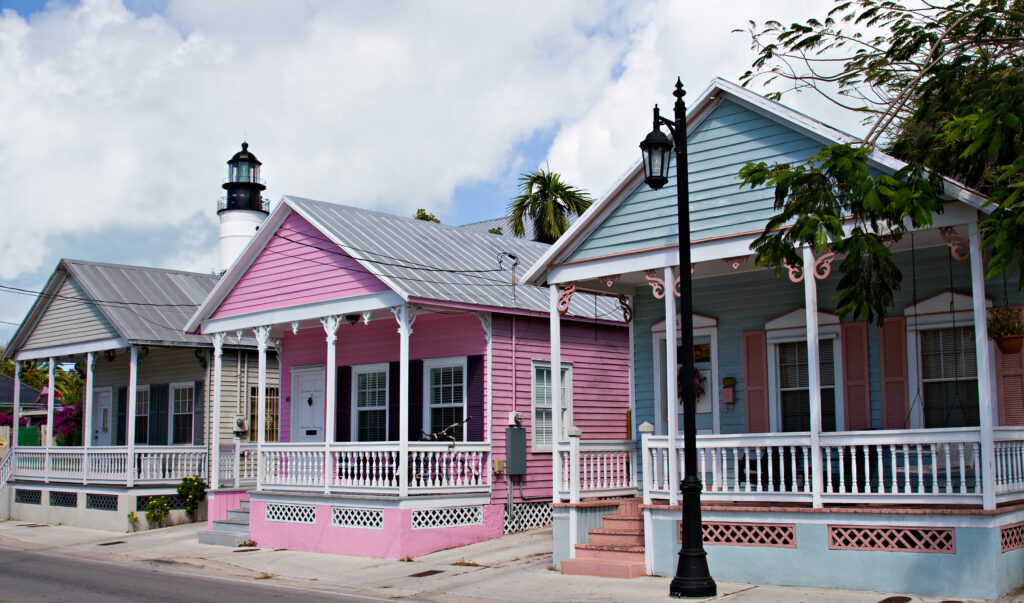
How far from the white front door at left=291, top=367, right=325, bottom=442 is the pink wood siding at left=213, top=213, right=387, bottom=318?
88.7 inches

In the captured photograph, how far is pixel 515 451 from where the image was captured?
58.5 feet

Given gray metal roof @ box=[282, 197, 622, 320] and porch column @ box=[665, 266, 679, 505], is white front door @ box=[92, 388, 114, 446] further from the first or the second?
porch column @ box=[665, 266, 679, 505]

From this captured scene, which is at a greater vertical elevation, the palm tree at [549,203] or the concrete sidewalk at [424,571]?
the palm tree at [549,203]

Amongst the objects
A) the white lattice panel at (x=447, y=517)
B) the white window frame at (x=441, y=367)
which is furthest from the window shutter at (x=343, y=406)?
the white lattice panel at (x=447, y=517)

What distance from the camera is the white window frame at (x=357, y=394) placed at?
20.1m

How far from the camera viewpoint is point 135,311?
24.2 metres

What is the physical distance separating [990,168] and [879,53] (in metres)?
2.16

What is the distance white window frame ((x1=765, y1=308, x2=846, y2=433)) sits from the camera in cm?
1421

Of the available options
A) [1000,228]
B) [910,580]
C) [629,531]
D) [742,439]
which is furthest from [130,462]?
[1000,228]

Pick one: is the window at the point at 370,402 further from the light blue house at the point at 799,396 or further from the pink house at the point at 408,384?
the light blue house at the point at 799,396

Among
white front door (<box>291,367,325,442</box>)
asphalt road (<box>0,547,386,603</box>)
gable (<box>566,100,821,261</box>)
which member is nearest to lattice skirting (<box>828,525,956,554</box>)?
gable (<box>566,100,821,261</box>)

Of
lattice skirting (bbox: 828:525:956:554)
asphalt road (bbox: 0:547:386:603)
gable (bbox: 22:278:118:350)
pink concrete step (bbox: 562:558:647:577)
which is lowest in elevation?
asphalt road (bbox: 0:547:386:603)

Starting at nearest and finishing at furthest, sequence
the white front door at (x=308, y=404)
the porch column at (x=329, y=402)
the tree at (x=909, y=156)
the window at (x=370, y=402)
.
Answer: the tree at (x=909, y=156) → the porch column at (x=329, y=402) → the window at (x=370, y=402) → the white front door at (x=308, y=404)

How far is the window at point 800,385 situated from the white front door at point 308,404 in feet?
35.1
